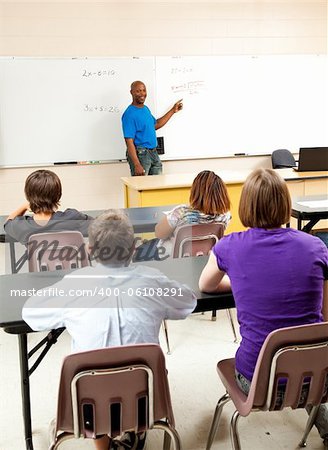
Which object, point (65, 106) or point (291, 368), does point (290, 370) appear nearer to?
point (291, 368)

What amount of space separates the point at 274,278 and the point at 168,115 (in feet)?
13.9

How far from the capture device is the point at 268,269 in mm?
1589

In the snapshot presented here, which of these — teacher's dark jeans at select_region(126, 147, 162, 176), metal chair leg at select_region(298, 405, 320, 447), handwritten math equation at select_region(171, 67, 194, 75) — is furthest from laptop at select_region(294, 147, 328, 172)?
metal chair leg at select_region(298, 405, 320, 447)

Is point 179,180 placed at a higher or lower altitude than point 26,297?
higher

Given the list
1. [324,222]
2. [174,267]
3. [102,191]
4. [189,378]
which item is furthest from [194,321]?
[102,191]

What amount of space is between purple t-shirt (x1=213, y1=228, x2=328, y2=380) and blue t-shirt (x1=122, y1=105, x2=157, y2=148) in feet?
12.6

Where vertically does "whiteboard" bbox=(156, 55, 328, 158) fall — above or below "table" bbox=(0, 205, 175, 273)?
above

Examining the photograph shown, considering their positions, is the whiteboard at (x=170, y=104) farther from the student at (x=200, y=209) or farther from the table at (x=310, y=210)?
the student at (x=200, y=209)

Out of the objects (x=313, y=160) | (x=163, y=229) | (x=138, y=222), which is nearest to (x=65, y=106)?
(x=313, y=160)

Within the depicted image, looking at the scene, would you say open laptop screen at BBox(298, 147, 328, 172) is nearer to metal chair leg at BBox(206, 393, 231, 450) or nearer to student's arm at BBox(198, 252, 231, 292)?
student's arm at BBox(198, 252, 231, 292)

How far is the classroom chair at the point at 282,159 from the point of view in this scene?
5.76m

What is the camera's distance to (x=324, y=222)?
4.73 m

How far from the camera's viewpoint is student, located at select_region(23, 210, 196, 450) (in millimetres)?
1553

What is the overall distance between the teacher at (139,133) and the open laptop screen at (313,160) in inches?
62.7
